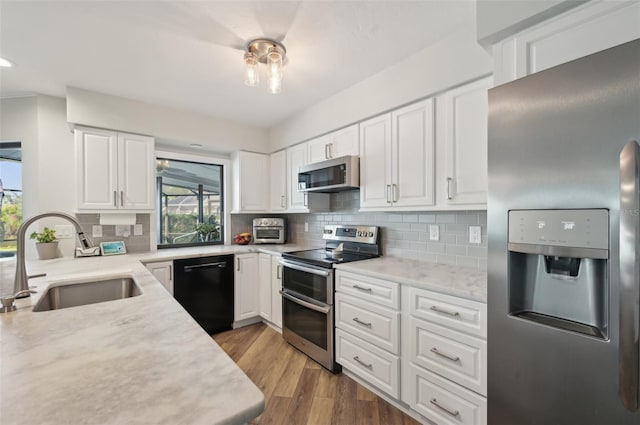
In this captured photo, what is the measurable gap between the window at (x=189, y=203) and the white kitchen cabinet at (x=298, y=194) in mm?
1059

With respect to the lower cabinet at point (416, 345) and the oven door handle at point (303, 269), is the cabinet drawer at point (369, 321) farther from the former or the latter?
the oven door handle at point (303, 269)

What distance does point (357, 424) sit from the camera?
1732 mm

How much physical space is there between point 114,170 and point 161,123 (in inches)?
25.6

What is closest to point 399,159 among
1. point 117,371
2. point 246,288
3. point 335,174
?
point 335,174

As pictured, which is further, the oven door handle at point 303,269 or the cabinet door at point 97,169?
the cabinet door at point 97,169

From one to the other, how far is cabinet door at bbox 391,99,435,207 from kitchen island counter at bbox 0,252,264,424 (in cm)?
166

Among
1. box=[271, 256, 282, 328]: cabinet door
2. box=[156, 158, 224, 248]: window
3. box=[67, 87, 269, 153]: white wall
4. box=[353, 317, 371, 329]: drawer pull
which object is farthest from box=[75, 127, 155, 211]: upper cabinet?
box=[353, 317, 371, 329]: drawer pull

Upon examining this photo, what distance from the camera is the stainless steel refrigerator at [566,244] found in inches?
35.4

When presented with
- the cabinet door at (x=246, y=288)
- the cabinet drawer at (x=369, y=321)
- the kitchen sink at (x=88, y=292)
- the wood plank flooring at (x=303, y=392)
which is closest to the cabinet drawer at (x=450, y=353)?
the cabinet drawer at (x=369, y=321)

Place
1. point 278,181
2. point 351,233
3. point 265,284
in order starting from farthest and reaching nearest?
point 278,181 → point 265,284 → point 351,233

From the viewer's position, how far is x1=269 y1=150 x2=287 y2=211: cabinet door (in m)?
3.38

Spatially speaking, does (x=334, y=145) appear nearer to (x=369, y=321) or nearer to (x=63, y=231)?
(x=369, y=321)

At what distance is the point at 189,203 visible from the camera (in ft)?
11.6

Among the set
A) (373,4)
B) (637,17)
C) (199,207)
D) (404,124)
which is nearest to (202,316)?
(199,207)
